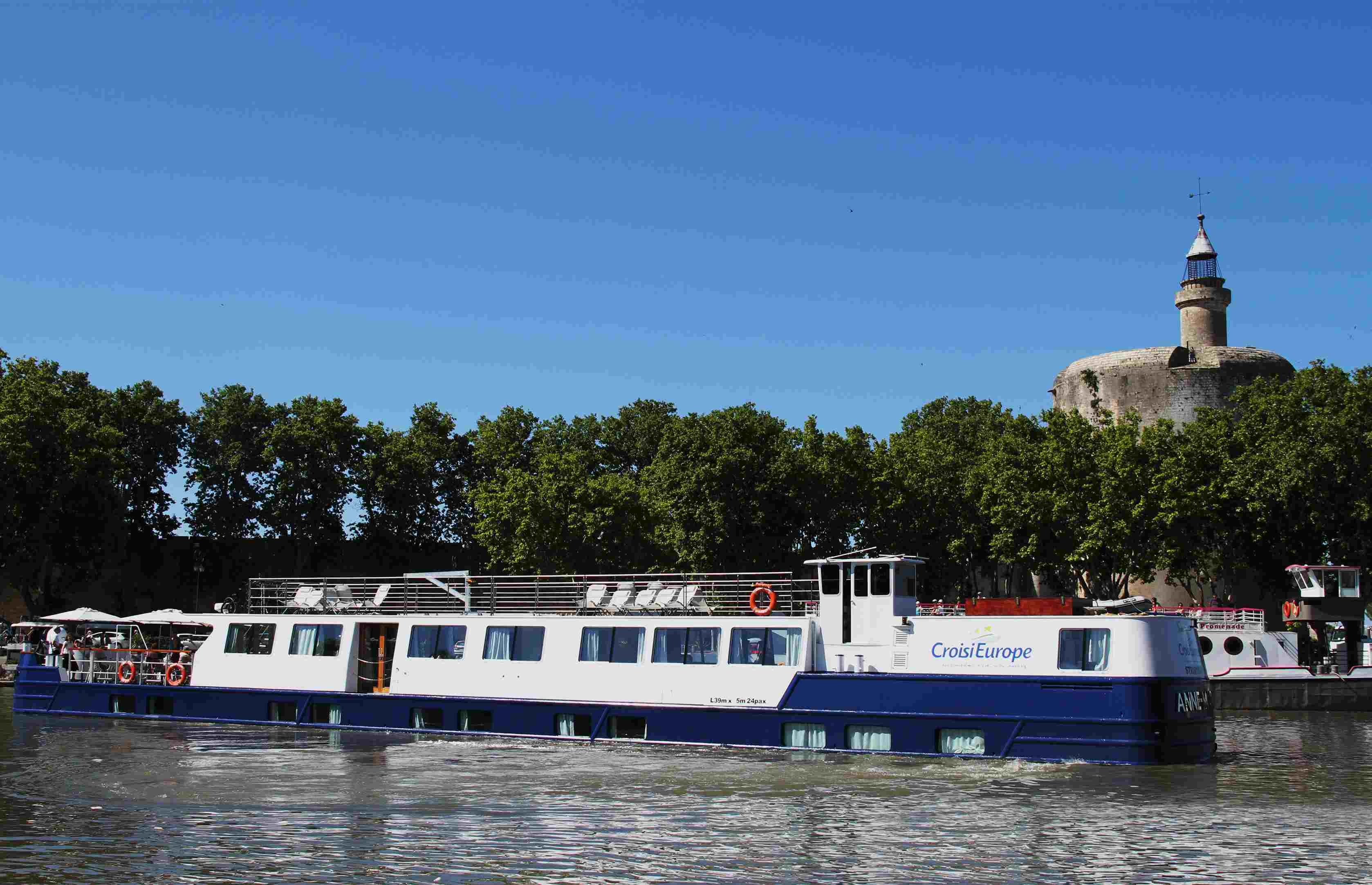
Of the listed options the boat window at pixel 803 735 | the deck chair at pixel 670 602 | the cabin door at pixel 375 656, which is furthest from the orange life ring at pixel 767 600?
the cabin door at pixel 375 656

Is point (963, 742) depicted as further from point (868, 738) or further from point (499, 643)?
point (499, 643)

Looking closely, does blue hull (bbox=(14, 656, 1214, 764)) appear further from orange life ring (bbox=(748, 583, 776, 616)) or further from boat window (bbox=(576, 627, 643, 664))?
orange life ring (bbox=(748, 583, 776, 616))

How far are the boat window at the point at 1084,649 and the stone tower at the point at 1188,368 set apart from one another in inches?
1914

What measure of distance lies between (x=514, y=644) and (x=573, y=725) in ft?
9.13

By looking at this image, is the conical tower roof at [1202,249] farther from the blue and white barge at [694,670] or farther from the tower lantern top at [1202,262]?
the blue and white barge at [694,670]

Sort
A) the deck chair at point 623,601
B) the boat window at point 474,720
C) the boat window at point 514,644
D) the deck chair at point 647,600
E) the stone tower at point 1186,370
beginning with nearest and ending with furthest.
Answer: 1. the deck chair at point 647,600
2. the deck chair at point 623,601
3. the boat window at point 514,644
4. the boat window at point 474,720
5. the stone tower at point 1186,370

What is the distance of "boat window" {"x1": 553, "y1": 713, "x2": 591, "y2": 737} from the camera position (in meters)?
35.1

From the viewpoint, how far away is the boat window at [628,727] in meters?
34.4

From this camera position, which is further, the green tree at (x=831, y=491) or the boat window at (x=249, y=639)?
the green tree at (x=831, y=491)

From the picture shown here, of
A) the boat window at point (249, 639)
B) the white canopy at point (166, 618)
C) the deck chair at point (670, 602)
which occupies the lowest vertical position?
the boat window at point (249, 639)

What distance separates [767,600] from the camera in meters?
34.2

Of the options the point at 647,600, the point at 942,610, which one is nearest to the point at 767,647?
the point at 647,600

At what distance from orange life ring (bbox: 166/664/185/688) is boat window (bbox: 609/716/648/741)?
1424 cm

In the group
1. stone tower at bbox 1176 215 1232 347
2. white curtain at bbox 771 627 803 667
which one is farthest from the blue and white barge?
stone tower at bbox 1176 215 1232 347
